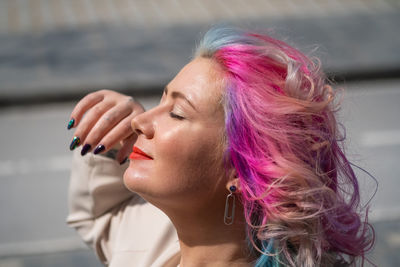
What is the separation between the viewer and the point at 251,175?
7.09 ft

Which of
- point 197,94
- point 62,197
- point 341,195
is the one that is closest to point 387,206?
point 62,197

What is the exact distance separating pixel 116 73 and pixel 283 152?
6.07 m

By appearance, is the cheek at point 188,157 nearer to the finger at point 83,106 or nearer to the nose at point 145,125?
the nose at point 145,125

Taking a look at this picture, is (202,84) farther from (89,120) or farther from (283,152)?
(89,120)

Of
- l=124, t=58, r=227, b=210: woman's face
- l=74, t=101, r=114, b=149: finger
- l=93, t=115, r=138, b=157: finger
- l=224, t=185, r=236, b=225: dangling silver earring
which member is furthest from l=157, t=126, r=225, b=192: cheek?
l=74, t=101, r=114, b=149: finger

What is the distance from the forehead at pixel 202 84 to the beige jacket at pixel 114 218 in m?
0.61

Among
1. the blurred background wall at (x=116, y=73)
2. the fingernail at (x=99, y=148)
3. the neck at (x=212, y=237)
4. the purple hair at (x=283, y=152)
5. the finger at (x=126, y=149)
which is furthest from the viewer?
the blurred background wall at (x=116, y=73)

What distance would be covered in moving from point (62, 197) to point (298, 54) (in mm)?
4094

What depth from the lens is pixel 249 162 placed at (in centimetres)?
214

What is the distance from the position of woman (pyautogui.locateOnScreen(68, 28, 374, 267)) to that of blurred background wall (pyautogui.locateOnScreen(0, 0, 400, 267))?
242 centimetres

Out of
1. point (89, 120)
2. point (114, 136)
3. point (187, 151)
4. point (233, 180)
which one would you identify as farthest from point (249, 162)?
point (89, 120)

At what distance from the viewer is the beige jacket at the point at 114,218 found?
2.54 m

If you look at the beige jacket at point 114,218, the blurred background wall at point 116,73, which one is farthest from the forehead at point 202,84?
the blurred background wall at point 116,73

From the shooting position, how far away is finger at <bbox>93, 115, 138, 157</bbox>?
2480 millimetres
